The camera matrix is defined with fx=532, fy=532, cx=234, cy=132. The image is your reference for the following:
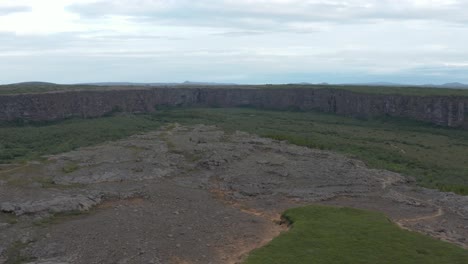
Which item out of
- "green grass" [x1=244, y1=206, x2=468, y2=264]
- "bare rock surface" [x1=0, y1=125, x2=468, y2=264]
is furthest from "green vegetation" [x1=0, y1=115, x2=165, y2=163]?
"green grass" [x1=244, y1=206, x2=468, y2=264]

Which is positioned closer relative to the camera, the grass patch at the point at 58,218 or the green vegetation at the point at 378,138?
the grass patch at the point at 58,218

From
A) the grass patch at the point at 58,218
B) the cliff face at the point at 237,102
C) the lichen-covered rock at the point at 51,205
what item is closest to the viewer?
the grass patch at the point at 58,218

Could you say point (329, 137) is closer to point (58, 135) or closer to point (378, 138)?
point (378, 138)

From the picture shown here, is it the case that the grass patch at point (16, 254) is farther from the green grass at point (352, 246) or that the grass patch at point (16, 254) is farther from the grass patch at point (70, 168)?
the grass patch at point (70, 168)

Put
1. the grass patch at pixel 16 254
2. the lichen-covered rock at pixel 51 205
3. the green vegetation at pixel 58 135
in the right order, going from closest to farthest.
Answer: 1. the grass patch at pixel 16 254
2. the lichen-covered rock at pixel 51 205
3. the green vegetation at pixel 58 135

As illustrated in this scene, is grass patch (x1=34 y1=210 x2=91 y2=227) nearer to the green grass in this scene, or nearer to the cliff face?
the green grass

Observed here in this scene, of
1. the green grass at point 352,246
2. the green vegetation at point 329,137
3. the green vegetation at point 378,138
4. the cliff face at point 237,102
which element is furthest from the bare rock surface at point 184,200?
the cliff face at point 237,102

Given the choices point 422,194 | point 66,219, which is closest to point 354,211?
point 422,194
